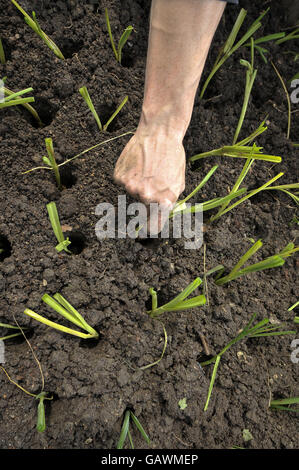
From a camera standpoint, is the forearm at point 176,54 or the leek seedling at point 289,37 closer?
the forearm at point 176,54

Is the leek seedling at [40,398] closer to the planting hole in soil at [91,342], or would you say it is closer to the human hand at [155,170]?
the planting hole in soil at [91,342]

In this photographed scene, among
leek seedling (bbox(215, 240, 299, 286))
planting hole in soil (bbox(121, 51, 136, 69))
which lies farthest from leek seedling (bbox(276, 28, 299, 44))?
leek seedling (bbox(215, 240, 299, 286))

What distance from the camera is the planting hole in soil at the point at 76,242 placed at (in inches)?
40.6

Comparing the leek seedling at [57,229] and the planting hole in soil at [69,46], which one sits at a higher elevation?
the planting hole in soil at [69,46]

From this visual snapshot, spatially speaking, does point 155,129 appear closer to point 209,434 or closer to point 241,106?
point 241,106

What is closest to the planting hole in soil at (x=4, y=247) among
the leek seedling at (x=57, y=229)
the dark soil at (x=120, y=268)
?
the dark soil at (x=120, y=268)

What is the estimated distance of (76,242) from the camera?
3.47 ft

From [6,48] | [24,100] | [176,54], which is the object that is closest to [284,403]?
[176,54]

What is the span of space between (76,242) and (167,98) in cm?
47

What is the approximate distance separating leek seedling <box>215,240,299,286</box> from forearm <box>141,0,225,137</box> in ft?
1.19
